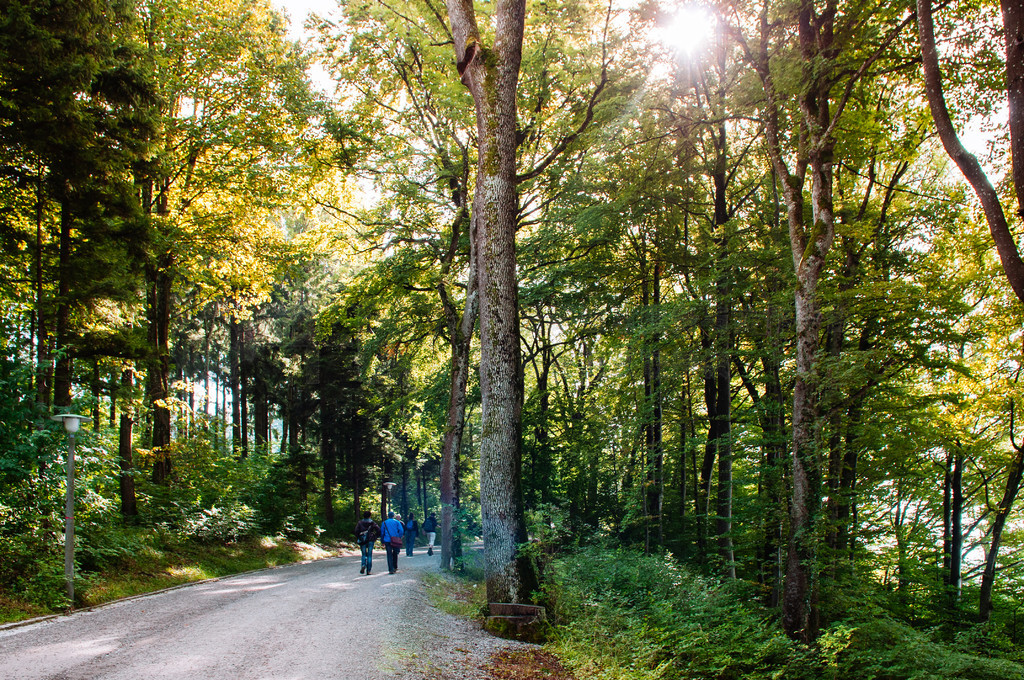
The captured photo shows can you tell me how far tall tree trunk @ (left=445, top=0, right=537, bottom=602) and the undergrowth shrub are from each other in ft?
3.30

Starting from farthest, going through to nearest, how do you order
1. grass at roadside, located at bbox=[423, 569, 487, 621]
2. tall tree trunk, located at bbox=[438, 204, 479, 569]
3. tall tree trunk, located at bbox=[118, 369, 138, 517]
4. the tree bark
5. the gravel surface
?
1. tall tree trunk, located at bbox=[438, 204, 479, 569]
2. tall tree trunk, located at bbox=[118, 369, 138, 517]
3. grass at roadside, located at bbox=[423, 569, 487, 621]
4. the gravel surface
5. the tree bark

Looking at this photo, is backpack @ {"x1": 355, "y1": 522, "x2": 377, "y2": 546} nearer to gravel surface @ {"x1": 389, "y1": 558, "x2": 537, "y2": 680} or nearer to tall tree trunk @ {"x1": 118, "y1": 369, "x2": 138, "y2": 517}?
tall tree trunk @ {"x1": 118, "y1": 369, "x2": 138, "y2": 517}

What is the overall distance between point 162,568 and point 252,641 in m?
7.05

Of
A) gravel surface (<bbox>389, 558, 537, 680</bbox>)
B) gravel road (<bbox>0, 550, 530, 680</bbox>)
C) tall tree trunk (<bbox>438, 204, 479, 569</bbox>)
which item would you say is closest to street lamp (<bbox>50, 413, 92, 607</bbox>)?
gravel road (<bbox>0, 550, 530, 680</bbox>)

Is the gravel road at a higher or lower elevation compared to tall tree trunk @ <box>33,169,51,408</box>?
lower

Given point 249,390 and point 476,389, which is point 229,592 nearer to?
point 476,389

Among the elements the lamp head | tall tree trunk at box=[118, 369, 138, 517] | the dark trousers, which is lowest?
the dark trousers

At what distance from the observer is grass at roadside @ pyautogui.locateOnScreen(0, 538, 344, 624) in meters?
7.64

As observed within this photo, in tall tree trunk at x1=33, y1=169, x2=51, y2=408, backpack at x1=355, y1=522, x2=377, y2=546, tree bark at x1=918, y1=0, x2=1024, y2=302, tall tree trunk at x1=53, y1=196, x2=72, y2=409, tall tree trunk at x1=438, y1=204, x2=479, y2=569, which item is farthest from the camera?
tall tree trunk at x1=438, y1=204, x2=479, y2=569

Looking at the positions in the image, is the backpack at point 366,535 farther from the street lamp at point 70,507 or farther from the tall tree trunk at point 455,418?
the street lamp at point 70,507

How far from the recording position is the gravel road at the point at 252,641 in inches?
203

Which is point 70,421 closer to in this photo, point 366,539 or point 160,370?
point 160,370

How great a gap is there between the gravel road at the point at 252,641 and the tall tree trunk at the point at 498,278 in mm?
1475

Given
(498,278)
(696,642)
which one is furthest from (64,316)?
(696,642)
